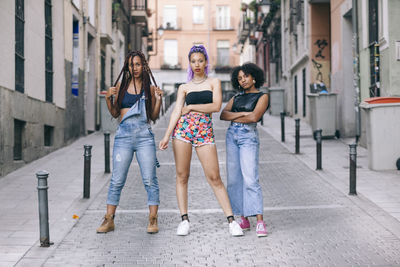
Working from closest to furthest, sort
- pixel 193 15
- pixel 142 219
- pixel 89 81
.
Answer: pixel 142 219 → pixel 89 81 → pixel 193 15

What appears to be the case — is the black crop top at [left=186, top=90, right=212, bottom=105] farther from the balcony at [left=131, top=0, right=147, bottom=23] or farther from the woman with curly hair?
the balcony at [left=131, top=0, right=147, bottom=23]

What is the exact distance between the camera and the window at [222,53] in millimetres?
52278

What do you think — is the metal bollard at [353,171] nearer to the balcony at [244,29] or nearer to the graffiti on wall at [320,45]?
the graffiti on wall at [320,45]

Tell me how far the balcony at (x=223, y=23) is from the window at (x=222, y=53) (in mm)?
1301

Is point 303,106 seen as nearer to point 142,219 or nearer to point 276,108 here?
point 276,108

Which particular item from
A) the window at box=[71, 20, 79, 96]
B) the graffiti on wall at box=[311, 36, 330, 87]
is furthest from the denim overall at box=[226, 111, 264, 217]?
the graffiti on wall at box=[311, 36, 330, 87]

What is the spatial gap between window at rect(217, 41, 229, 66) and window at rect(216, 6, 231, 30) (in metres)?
1.43

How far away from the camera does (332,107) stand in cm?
1606

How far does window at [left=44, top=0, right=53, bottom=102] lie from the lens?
559 inches

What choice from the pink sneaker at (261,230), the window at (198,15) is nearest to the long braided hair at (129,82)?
the pink sneaker at (261,230)

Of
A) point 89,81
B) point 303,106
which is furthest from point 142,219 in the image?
point 303,106

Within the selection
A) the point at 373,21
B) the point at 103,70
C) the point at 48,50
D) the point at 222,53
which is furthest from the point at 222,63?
the point at 373,21

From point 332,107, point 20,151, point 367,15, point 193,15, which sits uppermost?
point 193,15

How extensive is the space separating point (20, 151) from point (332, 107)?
8388 millimetres
